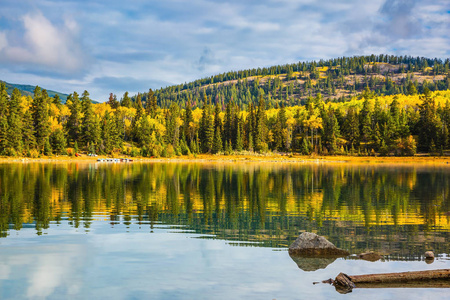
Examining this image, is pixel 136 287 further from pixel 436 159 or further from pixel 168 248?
pixel 436 159

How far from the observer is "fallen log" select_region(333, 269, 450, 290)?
44.4ft

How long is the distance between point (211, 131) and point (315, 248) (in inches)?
6010

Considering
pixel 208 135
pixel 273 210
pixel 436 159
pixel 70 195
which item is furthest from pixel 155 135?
pixel 273 210

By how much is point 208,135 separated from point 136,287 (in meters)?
156

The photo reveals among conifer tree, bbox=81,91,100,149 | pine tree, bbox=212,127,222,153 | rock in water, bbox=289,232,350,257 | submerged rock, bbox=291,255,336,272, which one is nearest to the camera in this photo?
submerged rock, bbox=291,255,336,272

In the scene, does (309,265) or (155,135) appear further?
(155,135)

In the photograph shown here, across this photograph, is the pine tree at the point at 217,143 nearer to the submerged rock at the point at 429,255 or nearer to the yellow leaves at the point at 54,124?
the yellow leaves at the point at 54,124

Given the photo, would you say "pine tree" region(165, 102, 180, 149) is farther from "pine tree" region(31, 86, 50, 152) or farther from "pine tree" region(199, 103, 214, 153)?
"pine tree" region(31, 86, 50, 152)

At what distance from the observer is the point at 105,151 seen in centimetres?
15150

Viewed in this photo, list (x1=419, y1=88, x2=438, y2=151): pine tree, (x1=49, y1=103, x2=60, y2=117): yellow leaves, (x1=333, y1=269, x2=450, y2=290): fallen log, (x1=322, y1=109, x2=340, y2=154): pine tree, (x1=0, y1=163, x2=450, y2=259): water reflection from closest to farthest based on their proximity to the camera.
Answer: (x1=333, y1=269, x2=450, y2=290): fallen log
(x1=0, y1=163, x2=450, y2=259): water reflection
(x1=419, y1=88, x2=438, y2=151): pine tree
(x1=49, y1=103, x2=60, y2=117): yellow leaves
(x1=322, y1=109, x2=340, y2=154): pine tree

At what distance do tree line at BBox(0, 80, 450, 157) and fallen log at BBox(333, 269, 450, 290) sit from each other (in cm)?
12768

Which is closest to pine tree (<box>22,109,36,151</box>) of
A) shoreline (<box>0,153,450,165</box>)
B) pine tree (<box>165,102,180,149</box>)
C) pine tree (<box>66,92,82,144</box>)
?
shoreline (<box>0,153,450,165</box>)

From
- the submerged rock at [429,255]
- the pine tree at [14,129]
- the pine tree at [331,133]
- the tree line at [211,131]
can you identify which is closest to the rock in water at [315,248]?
the submerged rock at [429,255]

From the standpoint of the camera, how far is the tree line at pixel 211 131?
13575 centimetres
